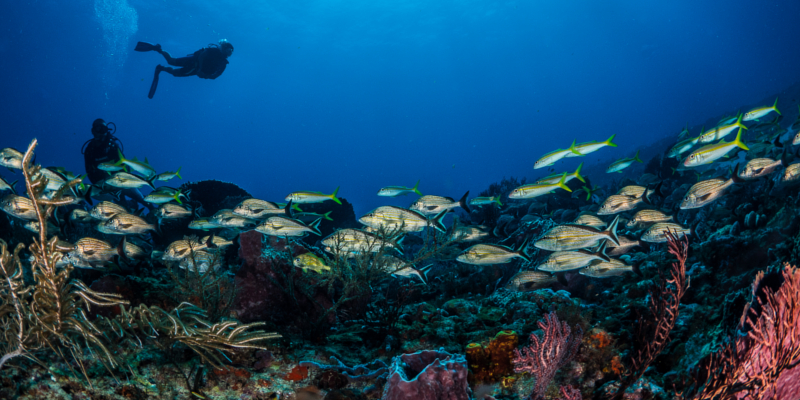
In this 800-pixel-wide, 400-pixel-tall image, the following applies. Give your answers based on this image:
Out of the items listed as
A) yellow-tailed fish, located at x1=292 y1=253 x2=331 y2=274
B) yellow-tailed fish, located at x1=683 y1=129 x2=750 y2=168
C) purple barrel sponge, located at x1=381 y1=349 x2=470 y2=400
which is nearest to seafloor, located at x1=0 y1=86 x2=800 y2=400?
purple barrel sponge, located at x1=381 y1=349 x2=470 y2=400

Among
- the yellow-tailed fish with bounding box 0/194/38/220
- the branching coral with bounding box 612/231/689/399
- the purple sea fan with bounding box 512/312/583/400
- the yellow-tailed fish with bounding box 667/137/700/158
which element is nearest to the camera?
the purple sea fan with bounding box 512/312/583/400

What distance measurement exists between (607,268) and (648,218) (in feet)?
5.24

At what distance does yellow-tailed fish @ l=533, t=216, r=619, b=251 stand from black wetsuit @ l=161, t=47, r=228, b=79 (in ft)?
59.8

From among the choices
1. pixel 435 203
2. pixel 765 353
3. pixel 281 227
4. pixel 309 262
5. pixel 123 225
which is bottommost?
pixel 765 353

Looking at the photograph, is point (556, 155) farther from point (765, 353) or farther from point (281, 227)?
point (281, 227)

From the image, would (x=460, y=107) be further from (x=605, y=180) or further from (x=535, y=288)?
(x=535, y=288)

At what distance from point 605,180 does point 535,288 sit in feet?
83.3

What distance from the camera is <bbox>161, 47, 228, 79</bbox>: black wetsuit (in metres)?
16.0

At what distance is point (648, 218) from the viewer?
521 cm

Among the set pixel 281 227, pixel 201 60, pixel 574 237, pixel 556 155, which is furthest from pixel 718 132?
pixel 201 60

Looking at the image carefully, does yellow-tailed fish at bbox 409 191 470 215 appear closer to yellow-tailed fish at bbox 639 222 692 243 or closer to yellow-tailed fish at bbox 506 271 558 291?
yellow-tailed fish at bbox 506 271 558 291

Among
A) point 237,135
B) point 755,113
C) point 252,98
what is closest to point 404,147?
point 252,98

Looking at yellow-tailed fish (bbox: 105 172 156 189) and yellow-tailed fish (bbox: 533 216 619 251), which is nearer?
yellow-tailed fish (bbox: 533 216 619 251)

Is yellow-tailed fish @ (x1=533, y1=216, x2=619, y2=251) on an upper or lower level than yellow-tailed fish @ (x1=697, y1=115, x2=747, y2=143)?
lower
